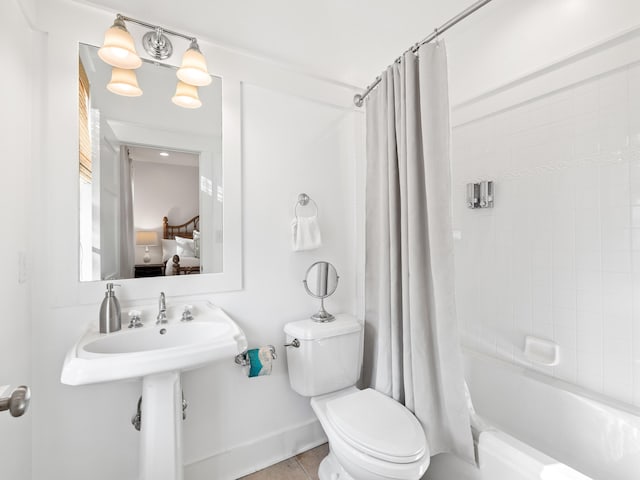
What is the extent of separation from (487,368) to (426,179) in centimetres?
114

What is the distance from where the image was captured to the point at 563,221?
148 centimetres

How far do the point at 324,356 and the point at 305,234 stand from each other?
2.18 ft

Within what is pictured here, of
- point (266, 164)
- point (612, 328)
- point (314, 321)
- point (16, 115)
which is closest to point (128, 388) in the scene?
point (314, 321)

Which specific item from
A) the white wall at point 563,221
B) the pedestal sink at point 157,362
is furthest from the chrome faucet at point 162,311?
the white wall at point 563,221

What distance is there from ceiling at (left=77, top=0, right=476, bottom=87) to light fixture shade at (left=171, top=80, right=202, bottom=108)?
28cm

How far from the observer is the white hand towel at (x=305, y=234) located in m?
1.78

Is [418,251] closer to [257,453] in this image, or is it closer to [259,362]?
[259,362]

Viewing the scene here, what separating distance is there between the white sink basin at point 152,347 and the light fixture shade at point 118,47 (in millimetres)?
1092

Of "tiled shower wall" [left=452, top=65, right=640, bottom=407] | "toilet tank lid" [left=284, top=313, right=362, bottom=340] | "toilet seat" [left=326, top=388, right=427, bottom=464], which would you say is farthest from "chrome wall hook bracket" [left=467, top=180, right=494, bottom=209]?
"toilet seat" [left=326, top=388, right=427, bottom=464]

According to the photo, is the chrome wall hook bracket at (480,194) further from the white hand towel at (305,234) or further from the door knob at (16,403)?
the door knob at (16,403)

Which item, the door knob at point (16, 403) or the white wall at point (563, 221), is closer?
the door knob at point (16, 403)

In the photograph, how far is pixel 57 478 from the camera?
129 centimetres

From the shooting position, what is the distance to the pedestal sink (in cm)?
99

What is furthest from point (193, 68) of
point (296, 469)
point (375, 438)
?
point (296, 469)
